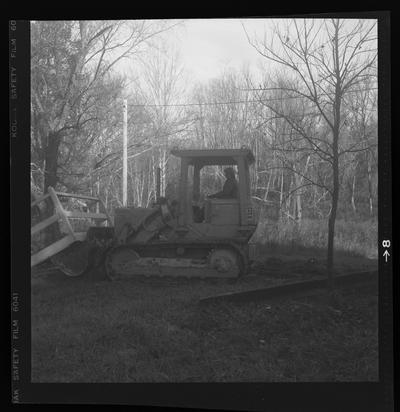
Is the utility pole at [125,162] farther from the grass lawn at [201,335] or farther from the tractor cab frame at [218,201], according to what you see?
the grass lawn at [201,335]

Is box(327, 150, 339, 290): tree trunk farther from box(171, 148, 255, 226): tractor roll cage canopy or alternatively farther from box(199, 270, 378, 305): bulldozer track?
box(171, 148, 255, 226): tractor roll cage canopy

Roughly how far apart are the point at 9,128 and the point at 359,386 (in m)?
3.45

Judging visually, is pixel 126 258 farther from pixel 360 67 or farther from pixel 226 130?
pixel 360 67

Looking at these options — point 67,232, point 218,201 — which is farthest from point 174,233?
point 67,232

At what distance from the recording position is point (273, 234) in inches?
170

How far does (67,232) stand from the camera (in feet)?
14.5

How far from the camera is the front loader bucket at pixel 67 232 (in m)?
4.22

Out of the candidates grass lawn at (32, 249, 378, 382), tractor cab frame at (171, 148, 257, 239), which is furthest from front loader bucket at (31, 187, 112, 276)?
tractor cab frame at (171, 148, 257, 239)

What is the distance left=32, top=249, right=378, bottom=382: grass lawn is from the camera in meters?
4.01

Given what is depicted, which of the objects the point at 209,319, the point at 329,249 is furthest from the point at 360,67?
the point at 209,319

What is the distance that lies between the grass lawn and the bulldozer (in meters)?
0.20

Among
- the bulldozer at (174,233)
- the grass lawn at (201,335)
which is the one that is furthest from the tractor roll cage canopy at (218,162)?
the grass lawn at (201,335)

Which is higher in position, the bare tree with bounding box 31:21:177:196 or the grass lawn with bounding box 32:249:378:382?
the bare tree with bounding box 31:21:177:196

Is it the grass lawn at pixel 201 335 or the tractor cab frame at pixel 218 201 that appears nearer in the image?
the grass lawn at pixel 201 335
